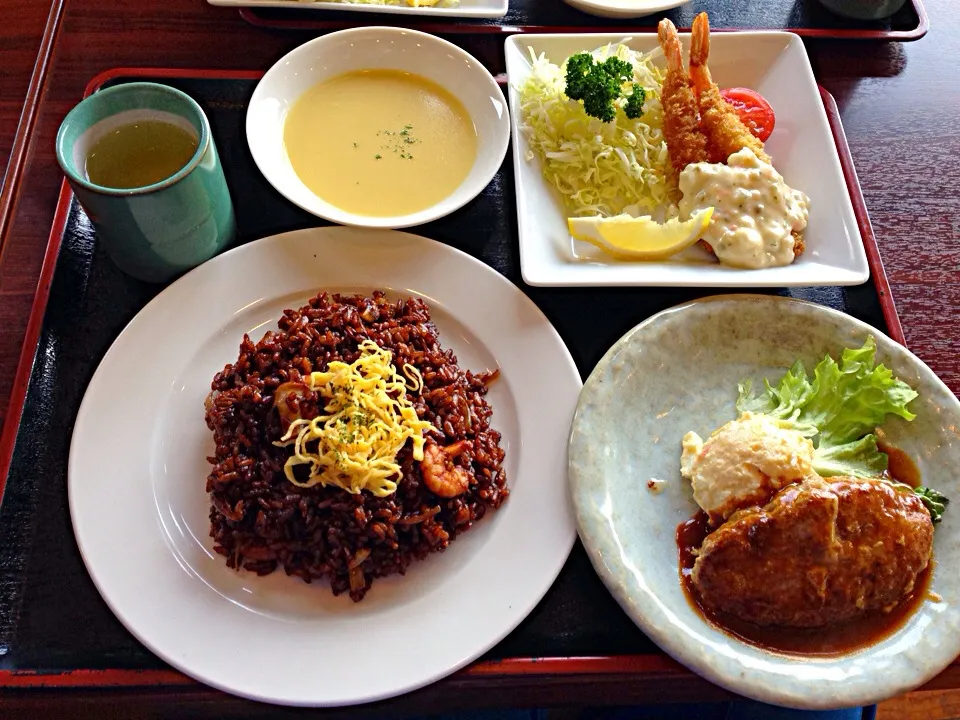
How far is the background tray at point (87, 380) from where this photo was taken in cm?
167

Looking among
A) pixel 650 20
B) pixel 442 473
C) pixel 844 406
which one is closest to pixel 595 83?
pixel 650 20

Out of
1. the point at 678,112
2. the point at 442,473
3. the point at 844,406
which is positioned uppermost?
the point at 678,112

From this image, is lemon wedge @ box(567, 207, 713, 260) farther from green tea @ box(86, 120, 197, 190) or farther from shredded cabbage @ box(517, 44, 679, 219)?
green tea @ box(86, 120, 197, 190)

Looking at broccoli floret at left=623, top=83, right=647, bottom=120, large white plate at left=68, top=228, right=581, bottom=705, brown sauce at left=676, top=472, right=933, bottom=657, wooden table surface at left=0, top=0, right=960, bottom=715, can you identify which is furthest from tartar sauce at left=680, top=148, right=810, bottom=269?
brown sauce at left=676, top=472, right=933, bottom=657

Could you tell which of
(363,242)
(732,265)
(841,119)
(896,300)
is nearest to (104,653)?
(363,242)

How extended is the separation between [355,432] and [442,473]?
0.24 metres

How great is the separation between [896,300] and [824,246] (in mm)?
304

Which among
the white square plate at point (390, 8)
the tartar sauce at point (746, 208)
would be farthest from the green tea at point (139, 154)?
the tartar sauce at point (746, 208)

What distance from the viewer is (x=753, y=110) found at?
8.17 ft

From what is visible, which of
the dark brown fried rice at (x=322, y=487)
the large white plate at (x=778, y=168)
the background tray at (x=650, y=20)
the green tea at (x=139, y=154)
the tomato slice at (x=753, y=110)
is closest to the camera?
the dark brown fried rice at (x=322, y=487)

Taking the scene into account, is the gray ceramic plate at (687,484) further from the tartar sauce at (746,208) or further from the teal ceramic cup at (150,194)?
the teal ceramic cup at (150,194)

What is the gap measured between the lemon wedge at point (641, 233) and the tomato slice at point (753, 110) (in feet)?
1.72

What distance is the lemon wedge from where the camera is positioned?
215 cm

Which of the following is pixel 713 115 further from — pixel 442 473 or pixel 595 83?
pixel 442 473
